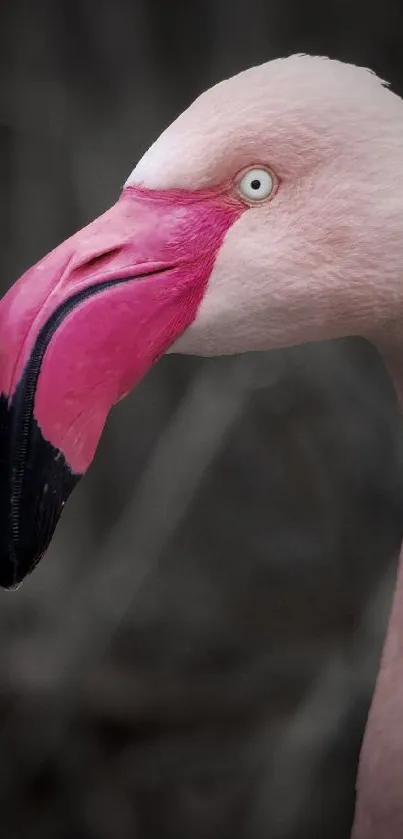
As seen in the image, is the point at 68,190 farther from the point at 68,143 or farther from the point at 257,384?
the point at 257,384

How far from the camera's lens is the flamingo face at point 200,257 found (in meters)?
0.71

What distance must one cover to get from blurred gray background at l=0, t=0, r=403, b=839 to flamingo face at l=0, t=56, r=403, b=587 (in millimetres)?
1029

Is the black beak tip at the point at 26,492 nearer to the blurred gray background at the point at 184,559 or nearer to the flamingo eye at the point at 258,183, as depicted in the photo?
the flamingo eye at the point at 258,183

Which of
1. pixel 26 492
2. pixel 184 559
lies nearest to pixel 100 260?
pixel 26 492

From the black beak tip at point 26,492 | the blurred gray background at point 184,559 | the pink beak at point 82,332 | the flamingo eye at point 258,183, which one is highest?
the flamingo eye at point 258,183

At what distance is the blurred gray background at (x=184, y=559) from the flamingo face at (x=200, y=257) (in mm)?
1029

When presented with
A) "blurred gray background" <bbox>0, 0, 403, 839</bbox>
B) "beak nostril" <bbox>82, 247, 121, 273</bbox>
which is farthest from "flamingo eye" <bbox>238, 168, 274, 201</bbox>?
"blurred gray background" <bbox>0, 0, 403, 839</bbox>

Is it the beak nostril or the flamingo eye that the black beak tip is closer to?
the beak nostril

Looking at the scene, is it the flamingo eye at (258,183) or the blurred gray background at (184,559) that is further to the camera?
the blurred gray background at (184,559)

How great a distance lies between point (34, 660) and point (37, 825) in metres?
0.34

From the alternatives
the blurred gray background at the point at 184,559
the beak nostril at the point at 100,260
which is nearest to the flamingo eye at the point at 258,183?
the beak nostril at the point at 100,260

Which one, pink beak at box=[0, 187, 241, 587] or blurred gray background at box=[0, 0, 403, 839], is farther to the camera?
blurred gray background at box=[0, 0, 403, 839]

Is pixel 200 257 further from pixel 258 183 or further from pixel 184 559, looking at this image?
pixel 184 559

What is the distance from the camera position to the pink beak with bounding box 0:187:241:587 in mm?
707
